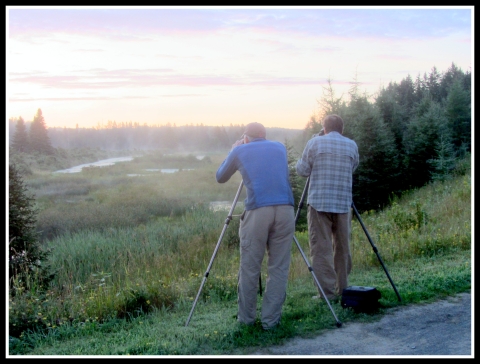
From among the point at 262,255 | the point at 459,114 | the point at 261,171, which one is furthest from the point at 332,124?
the point at 459,114

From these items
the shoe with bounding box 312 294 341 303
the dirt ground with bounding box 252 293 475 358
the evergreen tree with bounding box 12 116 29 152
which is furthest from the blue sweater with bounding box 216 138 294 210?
the evergreen tree with bounding box 12 116 29 152

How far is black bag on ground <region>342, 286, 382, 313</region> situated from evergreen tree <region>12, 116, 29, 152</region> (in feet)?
81.6

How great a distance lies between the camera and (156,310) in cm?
637

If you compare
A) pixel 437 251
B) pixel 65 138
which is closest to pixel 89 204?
pixel 65 138

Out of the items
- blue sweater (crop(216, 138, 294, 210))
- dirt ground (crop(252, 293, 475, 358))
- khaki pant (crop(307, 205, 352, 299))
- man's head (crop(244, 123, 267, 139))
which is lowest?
dirt ground (crop(252, 293, 475, 358))

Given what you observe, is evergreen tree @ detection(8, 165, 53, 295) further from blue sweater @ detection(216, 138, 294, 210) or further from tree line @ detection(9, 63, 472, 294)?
tree line @ detection(9, 63, 472, 294)

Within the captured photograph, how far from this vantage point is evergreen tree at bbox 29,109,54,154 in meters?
27.8

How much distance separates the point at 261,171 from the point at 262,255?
35.0 inches

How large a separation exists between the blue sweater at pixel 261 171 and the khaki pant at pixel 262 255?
0.10 metres

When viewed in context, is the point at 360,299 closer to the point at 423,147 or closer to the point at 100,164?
the point at 423,147

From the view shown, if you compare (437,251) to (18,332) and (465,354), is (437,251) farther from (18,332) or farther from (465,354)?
(18,332)

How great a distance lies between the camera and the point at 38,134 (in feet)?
93.5

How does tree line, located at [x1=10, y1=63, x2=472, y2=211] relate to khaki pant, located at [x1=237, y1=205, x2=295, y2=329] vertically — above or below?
above

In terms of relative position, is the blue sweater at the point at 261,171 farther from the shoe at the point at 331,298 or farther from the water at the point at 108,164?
the water at the point at 108,164
